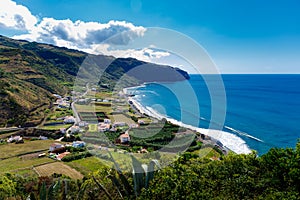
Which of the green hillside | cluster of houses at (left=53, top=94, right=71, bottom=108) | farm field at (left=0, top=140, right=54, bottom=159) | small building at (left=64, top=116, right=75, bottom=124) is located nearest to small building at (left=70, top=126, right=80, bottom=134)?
farm field at (left=0, top=140, right=54, bottom=159)

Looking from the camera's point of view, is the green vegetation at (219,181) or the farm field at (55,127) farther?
the farm field at (55,127)

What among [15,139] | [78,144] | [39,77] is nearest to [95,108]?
[78,144]

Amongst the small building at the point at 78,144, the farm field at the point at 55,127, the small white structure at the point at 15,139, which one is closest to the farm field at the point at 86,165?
the small building at the point at 78,144

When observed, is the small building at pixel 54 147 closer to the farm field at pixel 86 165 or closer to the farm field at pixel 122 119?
the farm field at pixel 86 165

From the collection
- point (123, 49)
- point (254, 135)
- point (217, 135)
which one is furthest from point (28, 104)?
point (123, 49)

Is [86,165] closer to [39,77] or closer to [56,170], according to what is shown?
[56,170]

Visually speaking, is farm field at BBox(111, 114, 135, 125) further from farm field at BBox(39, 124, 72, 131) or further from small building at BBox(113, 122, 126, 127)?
farm field at BBox(39, 124, 72, 131)
